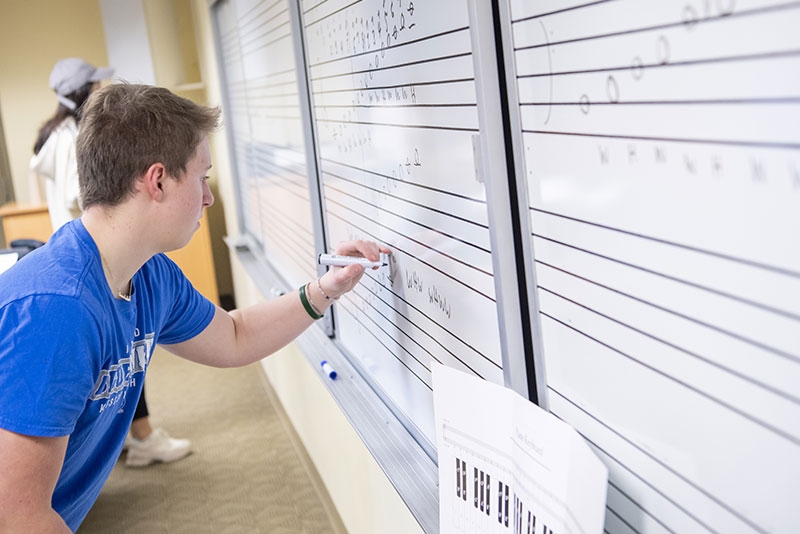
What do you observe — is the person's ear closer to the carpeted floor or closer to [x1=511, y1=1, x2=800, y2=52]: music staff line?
[x1=511, y1=1, x2=800, y2=52]: music staff line

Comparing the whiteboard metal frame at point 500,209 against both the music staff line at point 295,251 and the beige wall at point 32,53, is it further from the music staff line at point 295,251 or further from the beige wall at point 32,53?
the beige wall at point 32,53

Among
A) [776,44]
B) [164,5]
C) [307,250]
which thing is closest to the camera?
[776,44]

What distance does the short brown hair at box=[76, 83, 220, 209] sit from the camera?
1.27 meters

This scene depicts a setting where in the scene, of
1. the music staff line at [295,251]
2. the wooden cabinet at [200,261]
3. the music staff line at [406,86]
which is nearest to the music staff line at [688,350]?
the music staff line at [406,86]

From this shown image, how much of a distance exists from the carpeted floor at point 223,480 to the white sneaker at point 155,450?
0.10 feet

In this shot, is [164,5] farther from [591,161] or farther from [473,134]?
[591,161]

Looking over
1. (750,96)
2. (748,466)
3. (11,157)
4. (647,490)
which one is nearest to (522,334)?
(647,490)

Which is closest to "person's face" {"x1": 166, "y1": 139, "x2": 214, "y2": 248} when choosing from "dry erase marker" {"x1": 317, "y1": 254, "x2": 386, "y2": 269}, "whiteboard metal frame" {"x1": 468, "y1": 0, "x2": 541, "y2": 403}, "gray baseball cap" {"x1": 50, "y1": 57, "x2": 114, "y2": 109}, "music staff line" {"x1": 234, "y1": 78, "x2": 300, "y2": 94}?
"dry erase marker" {"x1": 317, "y1": 254, "x2": 386, "y2": 269}

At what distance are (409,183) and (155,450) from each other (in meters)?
2.24

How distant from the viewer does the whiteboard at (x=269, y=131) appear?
2.35 metres

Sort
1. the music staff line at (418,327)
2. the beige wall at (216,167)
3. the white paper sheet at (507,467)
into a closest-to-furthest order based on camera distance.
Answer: the white paper sheet at (507,467), the music staff line at (418,327), the beige wall at (216,167)

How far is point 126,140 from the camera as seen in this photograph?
1268 millimetres

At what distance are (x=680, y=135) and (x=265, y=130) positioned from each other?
2423 mm

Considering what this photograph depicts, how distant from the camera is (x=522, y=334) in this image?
1.02 metres
